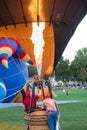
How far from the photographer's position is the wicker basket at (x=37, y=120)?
669 centimetres

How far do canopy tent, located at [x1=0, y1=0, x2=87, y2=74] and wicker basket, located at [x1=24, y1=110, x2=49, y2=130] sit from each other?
30.4 inches

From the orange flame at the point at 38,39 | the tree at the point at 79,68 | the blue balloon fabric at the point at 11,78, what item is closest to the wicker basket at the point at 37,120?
the orange flame at the point at 38,39

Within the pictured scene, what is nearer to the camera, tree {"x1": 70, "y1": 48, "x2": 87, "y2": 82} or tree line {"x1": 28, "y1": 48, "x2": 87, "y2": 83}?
tree line {"x1": 28, "y1": 48, "x2": 87, "y2": 83}

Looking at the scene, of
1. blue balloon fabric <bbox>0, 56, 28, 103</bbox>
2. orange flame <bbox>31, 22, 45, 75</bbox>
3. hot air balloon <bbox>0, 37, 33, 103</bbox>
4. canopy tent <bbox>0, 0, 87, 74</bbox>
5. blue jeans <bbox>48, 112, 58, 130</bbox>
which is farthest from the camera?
blue balloon fabric <bbox>0, 56, 28, 103</bbox>

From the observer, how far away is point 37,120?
671cm

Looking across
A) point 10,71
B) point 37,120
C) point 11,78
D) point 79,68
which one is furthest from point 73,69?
point 37,120

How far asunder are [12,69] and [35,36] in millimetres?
5064

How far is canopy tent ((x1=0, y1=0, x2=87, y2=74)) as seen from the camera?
7.36m

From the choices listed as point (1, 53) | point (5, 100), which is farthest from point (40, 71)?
point (5, 100)

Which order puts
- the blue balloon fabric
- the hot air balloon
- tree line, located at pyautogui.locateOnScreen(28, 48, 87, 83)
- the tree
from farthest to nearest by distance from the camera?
the tree, tree line, located at pyautogui.locateOnScreen(28, 48, 87, 83), the blue balloon fabric, the hot air balloon

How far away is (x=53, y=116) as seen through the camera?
6629 millimetres

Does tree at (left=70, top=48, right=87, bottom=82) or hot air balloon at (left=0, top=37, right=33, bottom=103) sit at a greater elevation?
tree at (left=70, top=48, right=87, bottom=82)

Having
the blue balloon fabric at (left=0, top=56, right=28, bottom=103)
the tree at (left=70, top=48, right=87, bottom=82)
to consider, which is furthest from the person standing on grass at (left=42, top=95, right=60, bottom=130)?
the tree at (left=70, top=48, right=87, bottom=82)

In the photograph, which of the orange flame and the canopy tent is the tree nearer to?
the canopy tent
